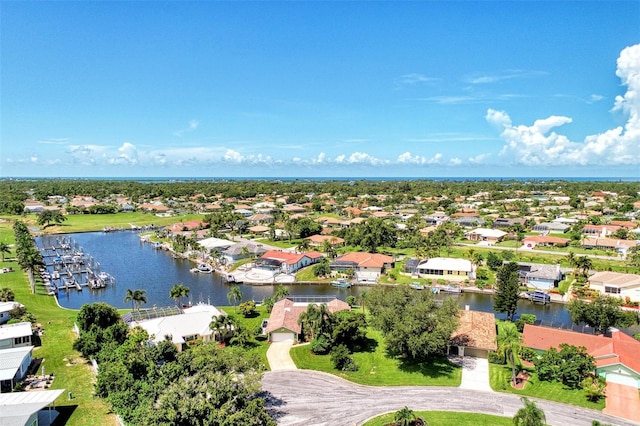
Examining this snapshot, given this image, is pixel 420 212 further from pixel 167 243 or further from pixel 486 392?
pixel 486 392

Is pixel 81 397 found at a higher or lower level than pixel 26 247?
lower

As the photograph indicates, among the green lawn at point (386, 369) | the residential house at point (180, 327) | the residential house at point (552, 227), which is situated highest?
the residential house at point (552, 227)

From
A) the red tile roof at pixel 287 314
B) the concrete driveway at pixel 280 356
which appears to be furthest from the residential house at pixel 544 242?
the concrete driveway at pixel 280 356

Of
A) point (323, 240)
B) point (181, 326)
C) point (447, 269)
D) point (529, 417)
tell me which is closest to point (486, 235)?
point (447, 269)

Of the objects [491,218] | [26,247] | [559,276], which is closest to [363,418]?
[559,276]

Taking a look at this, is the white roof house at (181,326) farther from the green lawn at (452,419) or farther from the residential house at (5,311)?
the green lawn at (452,419)

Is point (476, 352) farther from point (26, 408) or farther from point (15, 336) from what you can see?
point (15, 336)
